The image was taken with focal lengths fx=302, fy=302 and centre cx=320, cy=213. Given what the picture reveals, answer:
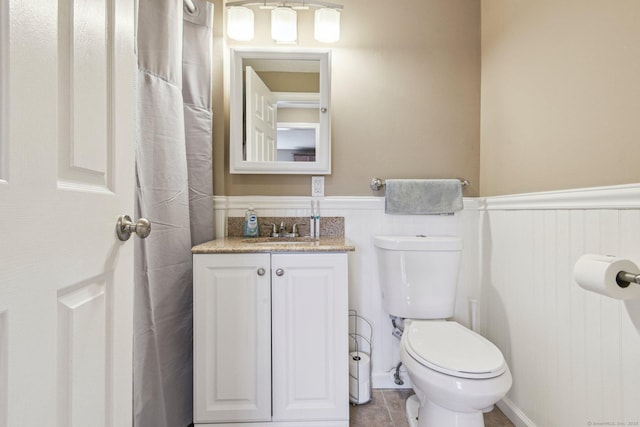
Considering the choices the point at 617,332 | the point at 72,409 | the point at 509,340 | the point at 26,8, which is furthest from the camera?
the point at 509,340

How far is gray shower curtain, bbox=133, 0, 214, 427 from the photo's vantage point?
1094 millimetres

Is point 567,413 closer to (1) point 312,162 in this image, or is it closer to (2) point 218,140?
(1) point 312,162

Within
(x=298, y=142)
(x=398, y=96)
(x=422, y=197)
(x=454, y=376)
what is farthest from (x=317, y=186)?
(x=454, y=376)

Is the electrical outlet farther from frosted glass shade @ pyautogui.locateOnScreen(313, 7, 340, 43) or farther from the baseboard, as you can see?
the baseboard

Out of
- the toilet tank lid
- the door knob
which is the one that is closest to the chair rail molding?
the toilet tank lid

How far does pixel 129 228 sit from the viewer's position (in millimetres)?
692

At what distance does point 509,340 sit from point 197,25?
6.75ft

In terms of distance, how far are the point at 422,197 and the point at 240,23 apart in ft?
4.26

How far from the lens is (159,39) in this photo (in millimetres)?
1146

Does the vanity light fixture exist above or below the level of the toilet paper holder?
above

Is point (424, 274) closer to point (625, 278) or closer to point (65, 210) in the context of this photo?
point (625, 278)

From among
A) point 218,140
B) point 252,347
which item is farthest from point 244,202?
point 252,347

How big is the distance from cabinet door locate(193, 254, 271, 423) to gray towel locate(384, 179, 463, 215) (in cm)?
76

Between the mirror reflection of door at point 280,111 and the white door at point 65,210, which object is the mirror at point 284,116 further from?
the white door at point 65,210
